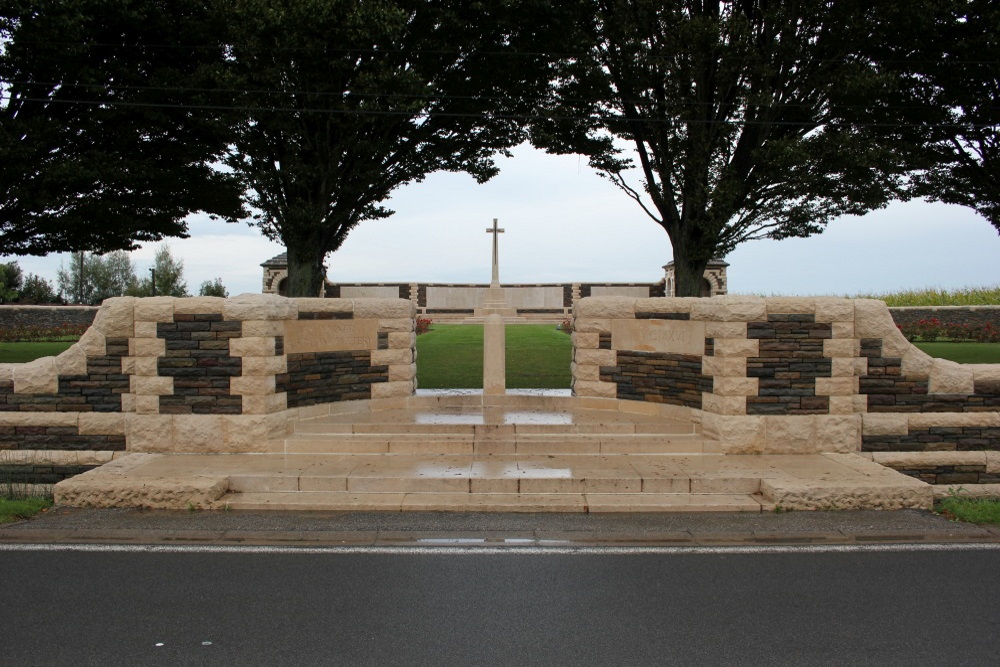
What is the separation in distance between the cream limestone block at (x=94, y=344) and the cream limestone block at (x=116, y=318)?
0.07m

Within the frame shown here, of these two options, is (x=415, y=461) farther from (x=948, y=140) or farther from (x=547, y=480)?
(x=948, y=140)

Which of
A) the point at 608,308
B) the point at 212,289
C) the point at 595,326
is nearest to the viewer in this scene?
the point at 608,308

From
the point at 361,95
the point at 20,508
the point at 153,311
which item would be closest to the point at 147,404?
the point at 153,311

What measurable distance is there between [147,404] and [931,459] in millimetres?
10550

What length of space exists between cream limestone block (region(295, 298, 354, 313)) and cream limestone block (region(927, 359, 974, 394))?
8.57m

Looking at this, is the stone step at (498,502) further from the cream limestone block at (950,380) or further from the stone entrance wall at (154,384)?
the cream limestone block at (950,380)

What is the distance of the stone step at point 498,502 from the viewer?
793 cm

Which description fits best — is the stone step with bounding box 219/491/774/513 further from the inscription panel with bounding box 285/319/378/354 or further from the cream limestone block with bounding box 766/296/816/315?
the inscription panel with bounding box 285/319/378/354

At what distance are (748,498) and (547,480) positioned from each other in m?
2.27

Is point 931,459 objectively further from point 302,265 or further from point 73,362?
point 302,265

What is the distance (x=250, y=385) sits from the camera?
32.7 ft

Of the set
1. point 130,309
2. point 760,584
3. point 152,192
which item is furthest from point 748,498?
point 152,192

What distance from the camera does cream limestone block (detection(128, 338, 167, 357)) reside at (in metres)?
9.88

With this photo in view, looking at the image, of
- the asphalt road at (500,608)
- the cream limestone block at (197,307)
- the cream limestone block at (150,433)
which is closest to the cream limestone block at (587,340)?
the cream limestone block at (197,307)
